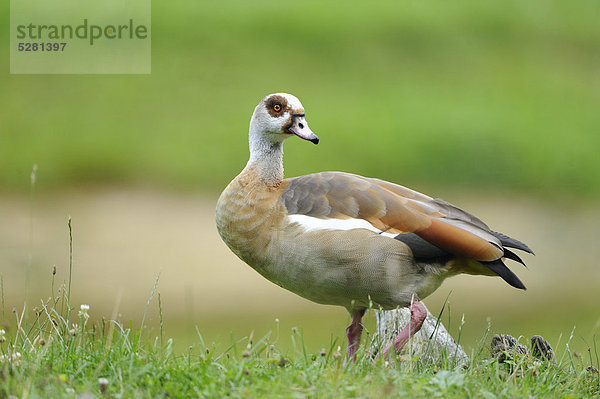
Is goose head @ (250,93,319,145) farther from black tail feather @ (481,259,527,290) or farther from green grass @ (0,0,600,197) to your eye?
green grass @ (0,0,600,197)

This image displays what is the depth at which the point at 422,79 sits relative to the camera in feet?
51.3

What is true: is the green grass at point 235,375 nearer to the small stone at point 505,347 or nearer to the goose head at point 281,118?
the small stone at point 505,347

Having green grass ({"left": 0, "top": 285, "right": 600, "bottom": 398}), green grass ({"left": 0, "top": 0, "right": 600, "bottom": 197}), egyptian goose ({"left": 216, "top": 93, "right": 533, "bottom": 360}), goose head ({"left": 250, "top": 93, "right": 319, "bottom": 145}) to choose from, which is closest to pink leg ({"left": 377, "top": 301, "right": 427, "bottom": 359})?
egyptian goose ({"left": 216, "top": 93, "right": 533, "bottom": 360})

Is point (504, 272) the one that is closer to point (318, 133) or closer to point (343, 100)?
point (318, 133)

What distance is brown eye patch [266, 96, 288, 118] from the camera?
4.53m

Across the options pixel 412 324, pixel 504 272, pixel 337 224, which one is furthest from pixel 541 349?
pixel 337 224

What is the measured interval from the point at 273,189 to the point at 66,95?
10191 mm

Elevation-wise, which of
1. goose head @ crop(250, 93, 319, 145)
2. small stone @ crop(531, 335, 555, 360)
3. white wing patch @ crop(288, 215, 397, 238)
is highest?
goose head @ crop(250, 93, 319, 145)

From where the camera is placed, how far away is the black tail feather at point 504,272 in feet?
13.4

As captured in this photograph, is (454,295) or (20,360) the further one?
(454,295)

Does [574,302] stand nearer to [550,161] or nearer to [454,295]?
[454,295]

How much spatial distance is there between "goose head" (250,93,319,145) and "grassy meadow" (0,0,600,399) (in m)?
1.50

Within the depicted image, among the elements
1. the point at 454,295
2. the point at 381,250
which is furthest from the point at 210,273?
the point at 381,250

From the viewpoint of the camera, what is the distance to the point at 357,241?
4.09 m
